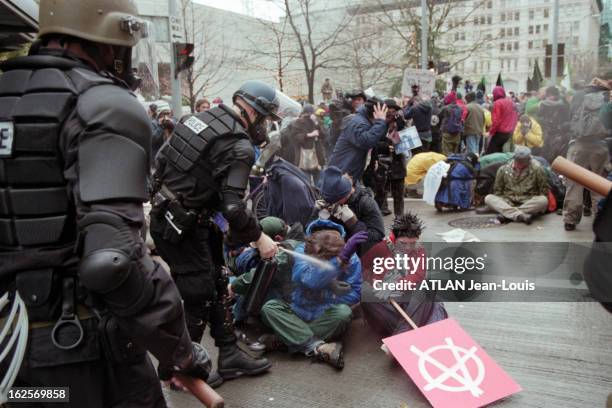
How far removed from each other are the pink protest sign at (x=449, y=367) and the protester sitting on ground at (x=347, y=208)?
1209 millimetres

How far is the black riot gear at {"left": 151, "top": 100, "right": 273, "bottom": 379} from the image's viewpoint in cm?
317

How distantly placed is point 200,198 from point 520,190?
6112 millimetres

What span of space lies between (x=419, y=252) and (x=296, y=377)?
1.39m

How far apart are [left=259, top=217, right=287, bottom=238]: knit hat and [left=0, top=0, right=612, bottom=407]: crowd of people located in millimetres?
13

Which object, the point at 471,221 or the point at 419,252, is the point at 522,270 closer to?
the point at 419,252

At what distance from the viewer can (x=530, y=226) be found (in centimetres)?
757

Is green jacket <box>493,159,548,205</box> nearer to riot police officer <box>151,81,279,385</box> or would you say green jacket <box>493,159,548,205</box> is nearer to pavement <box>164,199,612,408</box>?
pavement <box>164,199,612,408</box>

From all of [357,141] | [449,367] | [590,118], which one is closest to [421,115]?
[590,118]

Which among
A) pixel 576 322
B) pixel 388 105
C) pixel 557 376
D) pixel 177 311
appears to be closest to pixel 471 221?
pixel 388 105

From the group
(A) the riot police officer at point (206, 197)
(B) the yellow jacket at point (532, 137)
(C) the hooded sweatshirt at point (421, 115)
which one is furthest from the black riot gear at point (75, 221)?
(B) the yellow jacket at point (532, 137)

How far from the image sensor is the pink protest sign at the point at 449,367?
313 centimetres

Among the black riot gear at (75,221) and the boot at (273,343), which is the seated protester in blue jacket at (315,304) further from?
the black riot gear at (75,221)

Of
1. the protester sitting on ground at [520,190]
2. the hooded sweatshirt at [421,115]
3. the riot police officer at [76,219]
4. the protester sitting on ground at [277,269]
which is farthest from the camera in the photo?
the hooded sweatshirt at [421,115]

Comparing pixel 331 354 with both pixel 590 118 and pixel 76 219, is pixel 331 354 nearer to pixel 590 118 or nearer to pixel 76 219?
pixel 76 219
